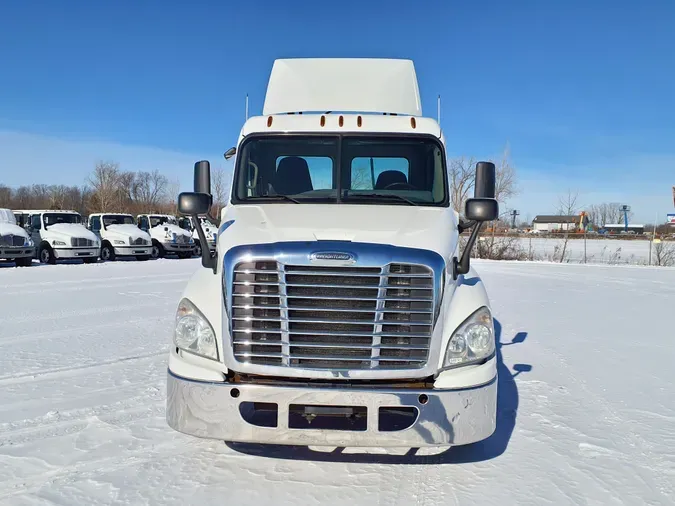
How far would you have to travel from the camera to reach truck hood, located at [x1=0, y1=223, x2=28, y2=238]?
59.0 feet

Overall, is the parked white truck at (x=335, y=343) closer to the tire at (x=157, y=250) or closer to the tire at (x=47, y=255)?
the tire at (x=47, y=255)

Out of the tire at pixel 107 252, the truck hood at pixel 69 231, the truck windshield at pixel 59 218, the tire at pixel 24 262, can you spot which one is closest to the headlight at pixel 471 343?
the tire at pixel 24 262

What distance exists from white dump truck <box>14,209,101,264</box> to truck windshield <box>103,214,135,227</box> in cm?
210

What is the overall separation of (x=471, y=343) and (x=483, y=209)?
3.72 feet

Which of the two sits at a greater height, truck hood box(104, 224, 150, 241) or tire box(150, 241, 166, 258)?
truck hood box(104, 224, 150, 241)

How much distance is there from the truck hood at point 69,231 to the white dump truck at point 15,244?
1.14 meters

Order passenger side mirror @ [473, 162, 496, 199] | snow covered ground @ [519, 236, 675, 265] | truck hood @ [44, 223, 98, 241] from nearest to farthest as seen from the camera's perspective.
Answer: passenger side mirror @ [473, 162, 496, 199]
truck hood @ [44, 223, 98, 241]
snow covered ground @ [519, 236, 675, 265]

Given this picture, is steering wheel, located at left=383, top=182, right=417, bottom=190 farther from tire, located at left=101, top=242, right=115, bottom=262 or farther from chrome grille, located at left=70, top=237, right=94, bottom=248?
tire, located at left=101, top=242, right=115, bottom=262

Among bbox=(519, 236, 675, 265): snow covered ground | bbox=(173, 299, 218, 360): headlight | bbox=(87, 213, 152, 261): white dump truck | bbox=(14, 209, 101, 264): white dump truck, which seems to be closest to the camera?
bbox=(173, 299, 218, 360): headlight

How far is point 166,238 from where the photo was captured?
24.1 meters

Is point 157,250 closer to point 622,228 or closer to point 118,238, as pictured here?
point 118,238

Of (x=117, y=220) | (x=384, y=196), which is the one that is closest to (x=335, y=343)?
(x=384, y=196)

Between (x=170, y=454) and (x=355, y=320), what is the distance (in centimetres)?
167

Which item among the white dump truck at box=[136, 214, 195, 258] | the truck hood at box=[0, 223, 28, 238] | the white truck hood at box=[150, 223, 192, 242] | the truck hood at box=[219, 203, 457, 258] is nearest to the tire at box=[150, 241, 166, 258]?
the white dump truck at box=[136, 214, 195, 258]
